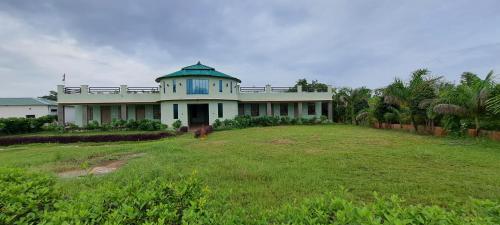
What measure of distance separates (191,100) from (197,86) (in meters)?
1.35

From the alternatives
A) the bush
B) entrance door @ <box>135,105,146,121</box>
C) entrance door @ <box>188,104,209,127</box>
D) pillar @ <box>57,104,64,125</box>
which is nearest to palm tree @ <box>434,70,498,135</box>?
the bush

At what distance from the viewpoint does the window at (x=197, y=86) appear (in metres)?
23.0

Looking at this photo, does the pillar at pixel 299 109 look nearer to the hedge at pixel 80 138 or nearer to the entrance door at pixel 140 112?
the hedge at pixel 80 138

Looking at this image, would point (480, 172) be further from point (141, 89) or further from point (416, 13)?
point (141, 89)

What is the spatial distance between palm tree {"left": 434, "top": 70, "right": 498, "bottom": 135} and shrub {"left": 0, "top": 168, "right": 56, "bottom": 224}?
14.7m

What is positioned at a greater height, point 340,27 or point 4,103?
point 340,27

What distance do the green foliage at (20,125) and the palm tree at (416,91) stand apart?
29.5 m

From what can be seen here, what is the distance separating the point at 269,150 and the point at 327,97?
1916 centimetres

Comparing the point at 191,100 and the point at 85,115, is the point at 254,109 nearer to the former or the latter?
the point at 191,100

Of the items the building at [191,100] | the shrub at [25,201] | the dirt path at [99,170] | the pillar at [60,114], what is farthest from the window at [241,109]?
the shrub at [25,201]

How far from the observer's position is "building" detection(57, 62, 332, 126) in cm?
2312

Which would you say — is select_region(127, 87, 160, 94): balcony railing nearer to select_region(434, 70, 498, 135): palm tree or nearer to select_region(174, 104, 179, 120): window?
select_region(174, 104, 179, 120): window

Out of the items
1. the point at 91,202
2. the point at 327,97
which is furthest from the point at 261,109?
the point at 91,202

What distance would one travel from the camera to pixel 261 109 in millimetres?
28766
